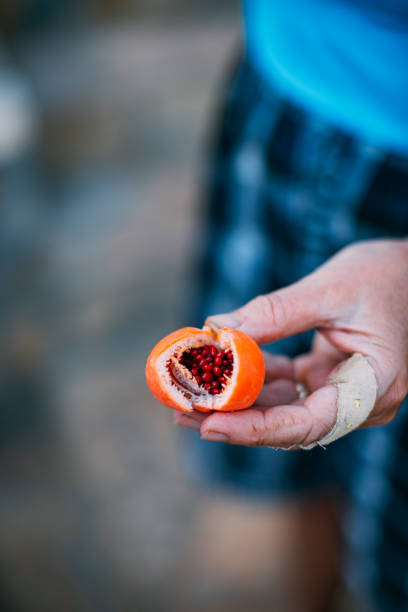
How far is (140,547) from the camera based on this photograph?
208 cm

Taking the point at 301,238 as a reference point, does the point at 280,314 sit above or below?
above

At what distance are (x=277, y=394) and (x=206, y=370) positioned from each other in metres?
0.15

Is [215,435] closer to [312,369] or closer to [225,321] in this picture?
[225,321]

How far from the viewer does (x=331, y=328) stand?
0.91m

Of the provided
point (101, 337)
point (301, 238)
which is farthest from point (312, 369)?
point (101, 337)

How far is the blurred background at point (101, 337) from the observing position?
6.66ft

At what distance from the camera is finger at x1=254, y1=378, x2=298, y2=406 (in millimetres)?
947

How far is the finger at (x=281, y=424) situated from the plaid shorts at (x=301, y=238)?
1.84 feet

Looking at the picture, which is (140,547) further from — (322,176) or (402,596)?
(322,176)

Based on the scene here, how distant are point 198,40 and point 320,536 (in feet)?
16.3

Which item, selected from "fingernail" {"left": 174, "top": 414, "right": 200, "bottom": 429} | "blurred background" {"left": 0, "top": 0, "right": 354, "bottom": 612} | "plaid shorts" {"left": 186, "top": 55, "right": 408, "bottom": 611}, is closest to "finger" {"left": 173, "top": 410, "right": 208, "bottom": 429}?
"fingernail" {"left": 174, "top": 414, "right": 200, "bottom": 429}

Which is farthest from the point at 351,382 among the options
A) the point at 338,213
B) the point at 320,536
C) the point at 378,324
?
the point at 320,536

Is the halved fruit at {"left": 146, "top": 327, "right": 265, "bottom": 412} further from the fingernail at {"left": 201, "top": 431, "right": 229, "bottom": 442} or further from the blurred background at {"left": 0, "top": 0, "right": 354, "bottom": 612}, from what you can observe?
the blurred background at {"left": 0, "top": 0, "right": 354, "bottom": 612}

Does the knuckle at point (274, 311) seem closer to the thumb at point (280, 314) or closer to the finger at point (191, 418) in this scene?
the thumb at point (280, 314)
